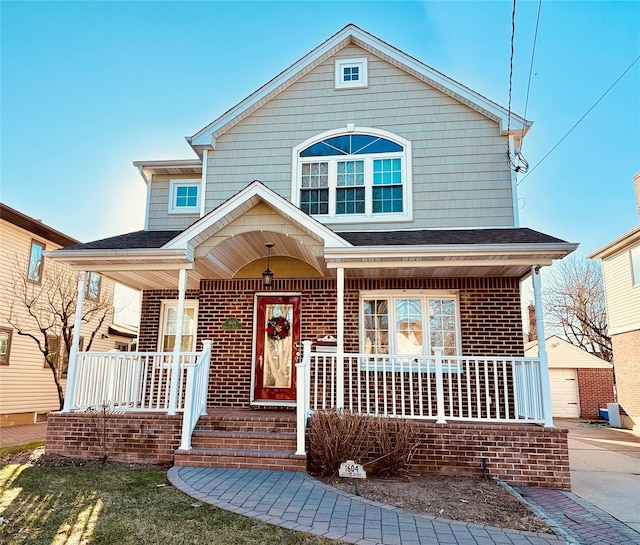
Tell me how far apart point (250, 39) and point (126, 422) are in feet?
32.1

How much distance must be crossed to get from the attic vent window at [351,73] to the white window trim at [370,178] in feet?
3.37

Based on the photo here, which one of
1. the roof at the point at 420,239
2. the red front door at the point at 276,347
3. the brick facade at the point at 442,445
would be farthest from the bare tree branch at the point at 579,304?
the red front door at the point at 276,347

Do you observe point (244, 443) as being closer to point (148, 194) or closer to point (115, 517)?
point (115, 517)

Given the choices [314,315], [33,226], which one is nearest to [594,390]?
[314,315]

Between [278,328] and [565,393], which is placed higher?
[278,328]

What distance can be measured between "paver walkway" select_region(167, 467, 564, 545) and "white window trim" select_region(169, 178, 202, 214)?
20.7ft

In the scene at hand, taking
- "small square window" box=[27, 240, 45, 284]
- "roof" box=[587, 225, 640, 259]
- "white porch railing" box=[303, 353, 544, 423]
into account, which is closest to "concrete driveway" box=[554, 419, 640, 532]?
"white porch railing" box=[303, 353, 544, 423]

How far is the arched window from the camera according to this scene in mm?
9367

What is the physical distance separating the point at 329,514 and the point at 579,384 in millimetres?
20053

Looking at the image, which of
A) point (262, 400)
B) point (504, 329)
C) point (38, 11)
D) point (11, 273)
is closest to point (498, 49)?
point (504, 329)

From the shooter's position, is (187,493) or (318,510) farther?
(187,493)

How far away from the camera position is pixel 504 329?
8.46 metres

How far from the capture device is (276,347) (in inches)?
360

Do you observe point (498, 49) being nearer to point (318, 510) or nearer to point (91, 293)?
point (318, 510)
